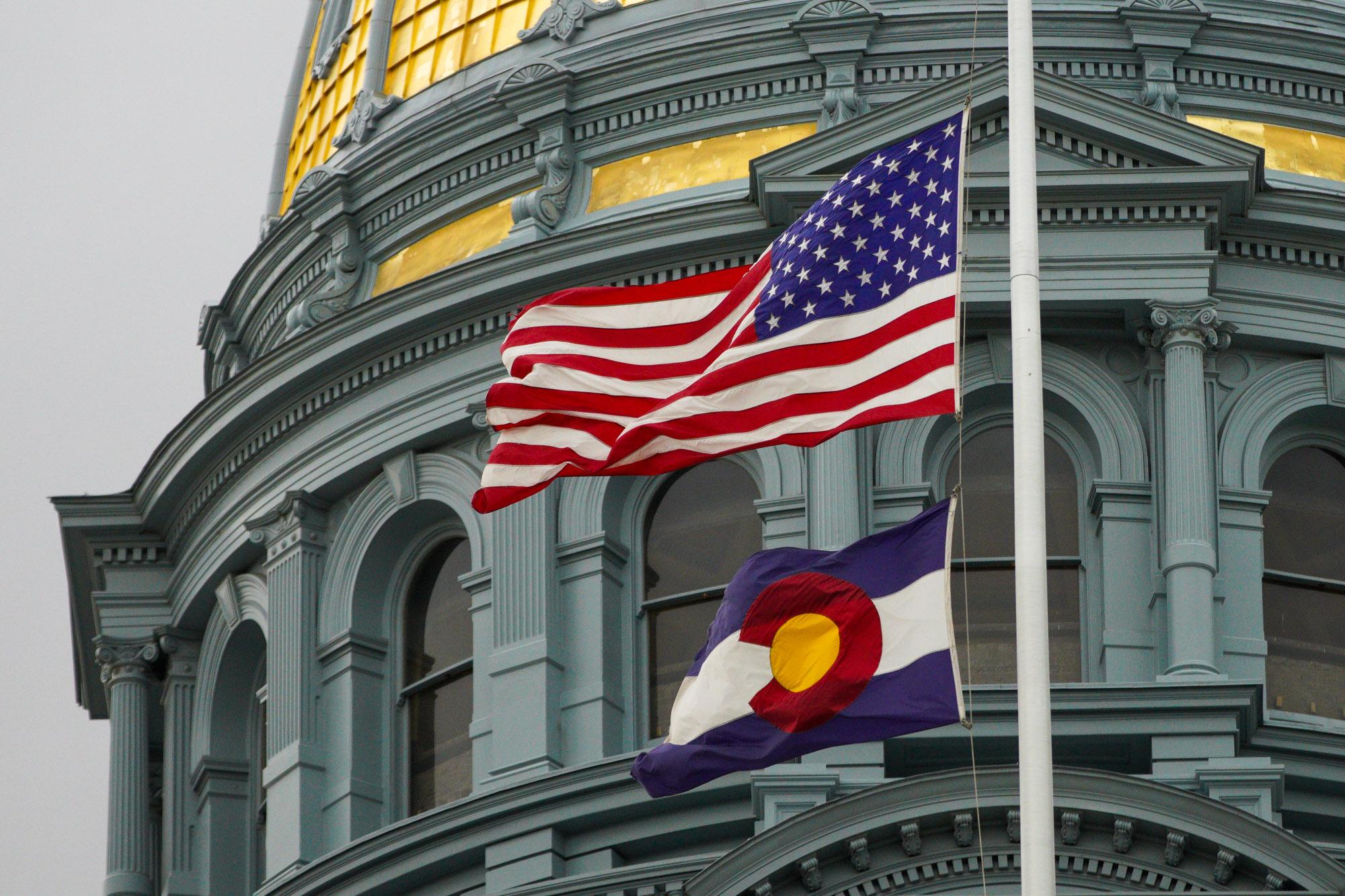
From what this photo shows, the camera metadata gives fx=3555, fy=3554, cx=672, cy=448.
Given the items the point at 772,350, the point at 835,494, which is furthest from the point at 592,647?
the point at 772,350

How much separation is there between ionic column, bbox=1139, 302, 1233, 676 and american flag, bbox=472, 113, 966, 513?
9.07 metres

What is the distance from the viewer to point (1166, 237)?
33.9m

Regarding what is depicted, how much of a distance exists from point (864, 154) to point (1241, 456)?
4.64 meters

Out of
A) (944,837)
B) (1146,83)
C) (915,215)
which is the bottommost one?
(944,837)

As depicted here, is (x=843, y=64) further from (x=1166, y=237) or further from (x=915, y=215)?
(x=915, y=215)

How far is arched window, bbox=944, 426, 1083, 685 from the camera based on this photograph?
109ft

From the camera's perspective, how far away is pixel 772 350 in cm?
2291

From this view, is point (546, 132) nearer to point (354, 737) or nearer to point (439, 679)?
point (439, 679)

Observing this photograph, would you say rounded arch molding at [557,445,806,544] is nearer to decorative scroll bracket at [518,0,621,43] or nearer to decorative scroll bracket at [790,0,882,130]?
decorative scroll bracket at [790,0,882,130]

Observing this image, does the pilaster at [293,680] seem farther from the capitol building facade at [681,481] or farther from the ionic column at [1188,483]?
the ionic column at [1188,483]

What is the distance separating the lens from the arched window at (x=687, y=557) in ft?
114

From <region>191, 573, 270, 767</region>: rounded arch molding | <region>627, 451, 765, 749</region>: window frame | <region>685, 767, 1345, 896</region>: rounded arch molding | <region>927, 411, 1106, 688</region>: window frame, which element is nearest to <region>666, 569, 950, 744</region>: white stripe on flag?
<region>685, 767, 1345, 896</region>: rounded arch molding

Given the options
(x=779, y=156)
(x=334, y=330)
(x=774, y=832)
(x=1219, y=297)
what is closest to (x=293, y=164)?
(x=334, y=330)

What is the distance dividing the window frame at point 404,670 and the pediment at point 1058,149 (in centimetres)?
535
